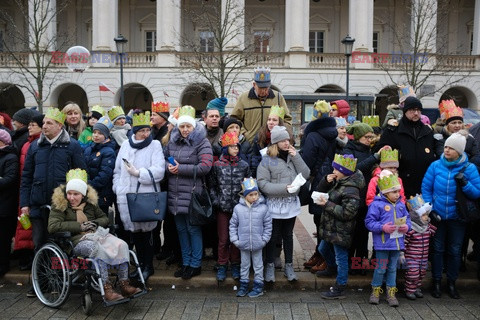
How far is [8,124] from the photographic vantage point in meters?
8.24

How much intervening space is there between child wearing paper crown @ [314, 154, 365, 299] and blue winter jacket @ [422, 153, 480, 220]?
99 cm

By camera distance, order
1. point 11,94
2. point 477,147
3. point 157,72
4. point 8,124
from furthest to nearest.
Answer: point 11,94, point 157,72, point 8,124, point 477,147

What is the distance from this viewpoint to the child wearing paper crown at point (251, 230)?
19.2ft

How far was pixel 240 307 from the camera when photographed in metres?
5.62

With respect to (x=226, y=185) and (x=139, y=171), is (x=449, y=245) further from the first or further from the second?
(x=139, y=171)

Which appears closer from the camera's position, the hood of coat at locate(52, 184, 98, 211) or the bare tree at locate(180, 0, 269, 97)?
the hood of coat at locate(52, 184, 98, 211)

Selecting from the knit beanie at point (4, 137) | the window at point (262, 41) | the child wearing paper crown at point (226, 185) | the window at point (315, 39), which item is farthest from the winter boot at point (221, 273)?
the window at point (315, 39)

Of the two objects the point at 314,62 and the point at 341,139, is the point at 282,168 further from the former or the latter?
the point at 314,62

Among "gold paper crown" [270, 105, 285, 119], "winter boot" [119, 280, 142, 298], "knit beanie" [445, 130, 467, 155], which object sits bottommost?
"winter boot" [119, 280, 142, 298]

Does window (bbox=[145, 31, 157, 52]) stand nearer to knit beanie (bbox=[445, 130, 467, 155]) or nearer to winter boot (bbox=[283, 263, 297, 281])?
winter boot (bbox=[283, 263, 297, 281])

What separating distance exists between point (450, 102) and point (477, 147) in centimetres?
82

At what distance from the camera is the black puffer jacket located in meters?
6.16

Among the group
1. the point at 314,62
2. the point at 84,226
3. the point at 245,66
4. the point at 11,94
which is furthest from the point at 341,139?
the point at 11,94

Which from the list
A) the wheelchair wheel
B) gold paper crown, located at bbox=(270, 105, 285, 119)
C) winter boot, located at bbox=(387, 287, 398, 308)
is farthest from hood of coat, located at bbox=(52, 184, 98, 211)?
winter boot, located at bbox=(387, 287, 398, 308)
